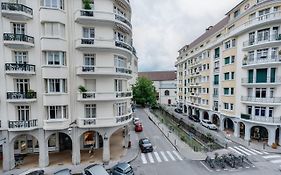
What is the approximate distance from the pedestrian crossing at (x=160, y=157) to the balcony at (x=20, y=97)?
14410 millimetres

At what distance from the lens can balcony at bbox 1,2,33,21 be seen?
16438 mm

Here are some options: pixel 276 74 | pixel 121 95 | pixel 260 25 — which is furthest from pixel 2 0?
pixel 276 74

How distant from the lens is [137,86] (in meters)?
61.9

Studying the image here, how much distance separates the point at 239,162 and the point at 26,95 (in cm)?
2460

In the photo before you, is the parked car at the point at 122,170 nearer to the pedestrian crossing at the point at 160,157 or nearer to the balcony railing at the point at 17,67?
the pedestrian crossing at the point at 160,157

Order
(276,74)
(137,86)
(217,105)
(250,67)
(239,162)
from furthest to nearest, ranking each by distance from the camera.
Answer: (137,86)
(217,105)
(250,67)
(276,74)
(239,162)

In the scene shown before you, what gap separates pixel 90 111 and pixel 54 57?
696 centimetres

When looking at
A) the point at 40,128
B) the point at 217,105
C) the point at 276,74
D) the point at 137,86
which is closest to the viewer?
the point at 40,128

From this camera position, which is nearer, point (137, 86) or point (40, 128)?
point (40, 128)

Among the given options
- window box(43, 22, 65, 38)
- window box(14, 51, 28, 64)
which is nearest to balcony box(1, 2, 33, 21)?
window box(43, 22, 65, 38)

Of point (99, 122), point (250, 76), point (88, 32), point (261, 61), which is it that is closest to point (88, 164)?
point (99, 122)

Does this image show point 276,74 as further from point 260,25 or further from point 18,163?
point 18,163

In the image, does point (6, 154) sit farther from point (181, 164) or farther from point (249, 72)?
point (249, 72)

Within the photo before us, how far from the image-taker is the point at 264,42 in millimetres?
25062
